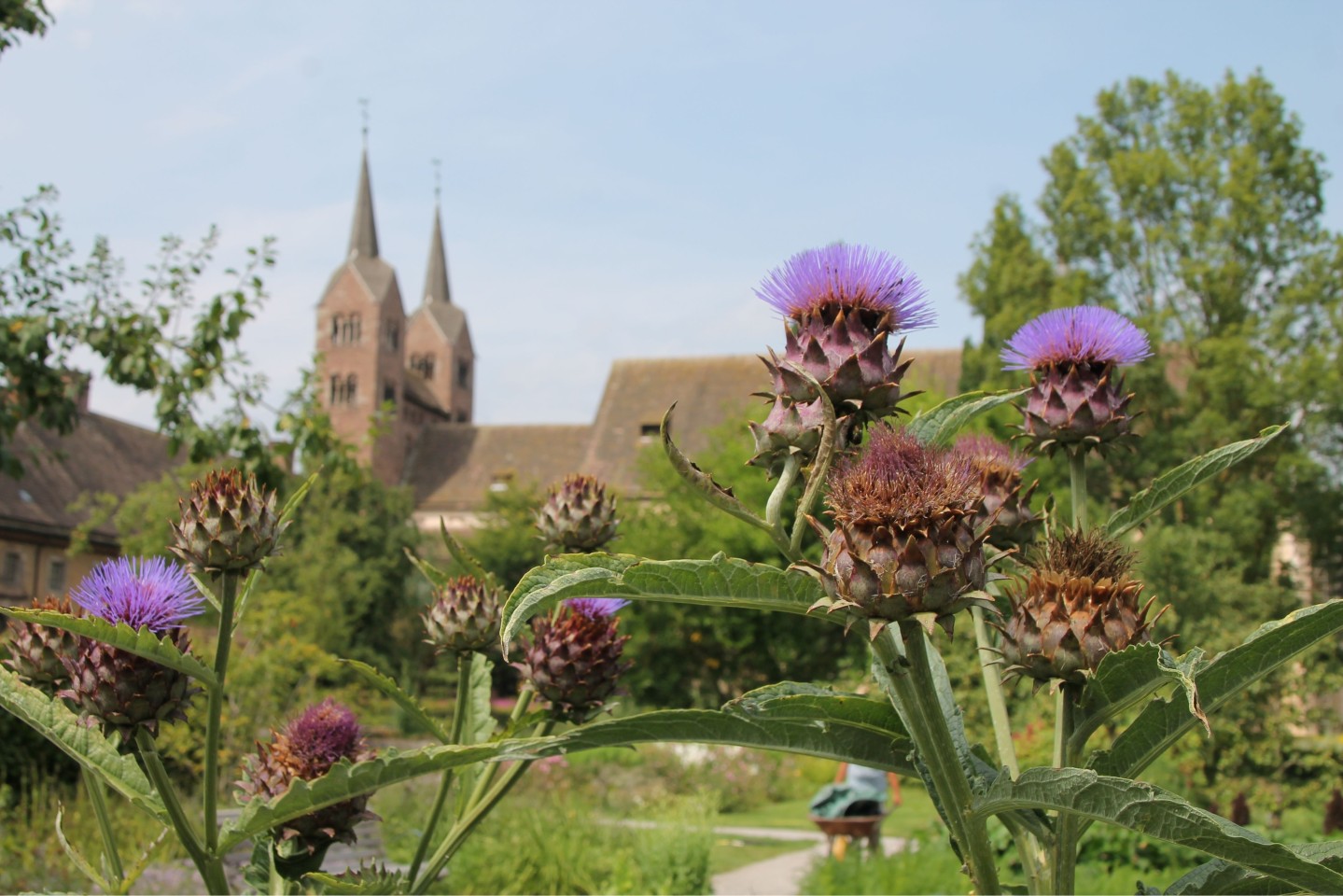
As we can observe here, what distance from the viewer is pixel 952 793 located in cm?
141

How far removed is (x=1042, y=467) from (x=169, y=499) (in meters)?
17.6

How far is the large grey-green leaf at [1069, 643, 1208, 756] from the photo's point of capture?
51.4 inches

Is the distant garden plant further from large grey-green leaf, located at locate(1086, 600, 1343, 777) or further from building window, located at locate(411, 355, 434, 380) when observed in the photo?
building window, located at locate(411, 355, 434, 380)

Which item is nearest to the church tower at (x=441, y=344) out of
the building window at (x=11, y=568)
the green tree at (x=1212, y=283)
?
the building window at (x=11, y=568)

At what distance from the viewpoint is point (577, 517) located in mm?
2412

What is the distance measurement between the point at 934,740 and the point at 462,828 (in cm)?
86

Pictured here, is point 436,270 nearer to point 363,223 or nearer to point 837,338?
point 363,223

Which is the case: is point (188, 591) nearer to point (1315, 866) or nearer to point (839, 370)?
point (839, 370)

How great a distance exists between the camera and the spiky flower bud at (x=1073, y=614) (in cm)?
163

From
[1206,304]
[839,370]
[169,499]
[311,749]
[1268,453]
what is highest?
[1206,304]

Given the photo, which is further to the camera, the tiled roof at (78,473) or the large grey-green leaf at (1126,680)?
the tiled roof at (78,473)

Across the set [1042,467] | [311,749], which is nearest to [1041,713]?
[1042,467]

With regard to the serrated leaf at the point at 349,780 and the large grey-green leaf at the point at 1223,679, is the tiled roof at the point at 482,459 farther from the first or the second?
the large grey-green leaf at the point at 1223,679

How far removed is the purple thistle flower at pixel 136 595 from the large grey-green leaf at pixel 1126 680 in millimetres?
1350
